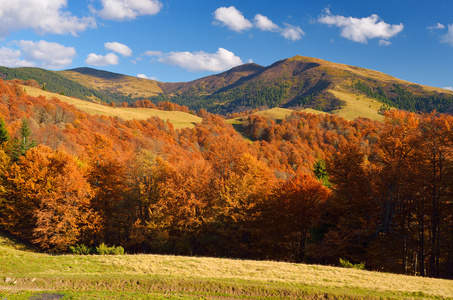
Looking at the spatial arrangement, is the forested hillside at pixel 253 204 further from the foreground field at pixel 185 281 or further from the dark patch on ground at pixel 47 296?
the dark patch on ground at pixel 47 296

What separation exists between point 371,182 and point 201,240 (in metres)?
22.7

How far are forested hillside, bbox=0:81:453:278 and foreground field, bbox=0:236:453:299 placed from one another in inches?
360

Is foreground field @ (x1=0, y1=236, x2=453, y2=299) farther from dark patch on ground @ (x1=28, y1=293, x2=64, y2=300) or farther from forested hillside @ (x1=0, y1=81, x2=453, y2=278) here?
forested hillside @ (x1=0, y1=81, x2=453, y2=278)

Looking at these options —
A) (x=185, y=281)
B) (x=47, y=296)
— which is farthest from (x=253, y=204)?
(x=47, y=296)

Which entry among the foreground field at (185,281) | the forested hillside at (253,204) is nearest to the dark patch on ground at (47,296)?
the foreground field at (185,281)

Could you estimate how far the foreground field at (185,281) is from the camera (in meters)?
16.4

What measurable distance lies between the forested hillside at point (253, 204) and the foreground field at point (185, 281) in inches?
360

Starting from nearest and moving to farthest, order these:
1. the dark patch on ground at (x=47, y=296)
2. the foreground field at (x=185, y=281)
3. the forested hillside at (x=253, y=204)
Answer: the dark patch on ground at (x=47, y=296), the foreground field at (x=185, y=281), the forested hillside at (x=253, y=204)

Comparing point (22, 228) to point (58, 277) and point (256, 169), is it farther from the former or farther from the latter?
point (256, 169)

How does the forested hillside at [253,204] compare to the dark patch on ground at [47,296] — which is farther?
the forested hillside at [253,204]

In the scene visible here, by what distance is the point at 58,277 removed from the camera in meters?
18.0

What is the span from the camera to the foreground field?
16.4 m

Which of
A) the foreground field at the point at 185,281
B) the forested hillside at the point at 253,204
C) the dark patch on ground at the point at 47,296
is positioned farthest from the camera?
the forested hillside at the point at 253,204

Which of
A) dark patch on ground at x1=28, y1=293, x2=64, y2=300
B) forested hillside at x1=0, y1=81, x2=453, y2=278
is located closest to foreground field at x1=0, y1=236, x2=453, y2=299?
dark patch on ground at x1=28, y1=293, x2=64, y2=300
